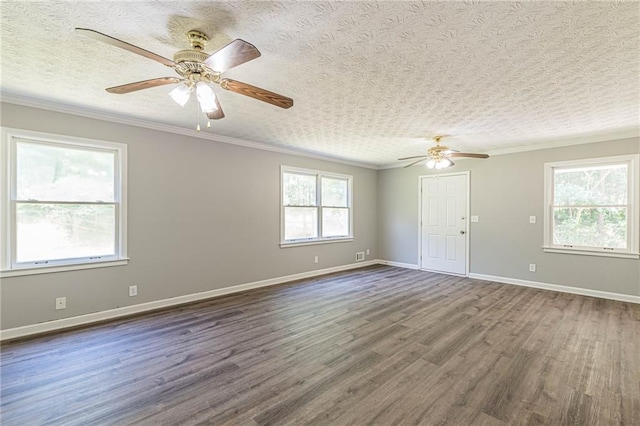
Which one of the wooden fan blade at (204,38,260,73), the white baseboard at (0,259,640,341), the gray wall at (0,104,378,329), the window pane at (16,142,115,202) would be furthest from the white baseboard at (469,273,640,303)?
the window pane at (16,142,115,202)

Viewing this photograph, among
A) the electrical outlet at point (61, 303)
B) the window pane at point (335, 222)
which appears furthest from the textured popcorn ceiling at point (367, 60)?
the window pane at point (335, 222)

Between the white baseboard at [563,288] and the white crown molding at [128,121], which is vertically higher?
the white crown molding at [128,121]

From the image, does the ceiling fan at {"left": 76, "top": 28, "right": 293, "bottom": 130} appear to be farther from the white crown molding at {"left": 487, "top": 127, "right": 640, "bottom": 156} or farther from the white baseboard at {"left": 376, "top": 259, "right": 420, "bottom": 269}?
the white baseboard at {"left": 376, "top": 259, "right": 420, "bottom": 269}

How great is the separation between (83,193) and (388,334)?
390 cm

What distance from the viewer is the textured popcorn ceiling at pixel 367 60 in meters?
1.71

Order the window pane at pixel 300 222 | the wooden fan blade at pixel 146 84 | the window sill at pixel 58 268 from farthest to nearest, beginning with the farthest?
1. the window pane at pixel 300 222
2. the window sill at pixel 58 268
3. the wooden fan blade at pixel 146 84

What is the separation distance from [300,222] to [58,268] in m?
3.60

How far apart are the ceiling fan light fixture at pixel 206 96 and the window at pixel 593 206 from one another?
212 inches

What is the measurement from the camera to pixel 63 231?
331cm

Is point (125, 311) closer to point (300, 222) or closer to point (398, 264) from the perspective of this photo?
point (300, 222)

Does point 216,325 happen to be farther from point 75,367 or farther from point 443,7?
point 443,7

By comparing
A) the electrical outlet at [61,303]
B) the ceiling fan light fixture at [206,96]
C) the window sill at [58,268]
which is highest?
the ceiling fan light fixture at [206,96]

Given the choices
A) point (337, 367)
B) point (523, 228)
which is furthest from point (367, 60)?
point (523, 228)

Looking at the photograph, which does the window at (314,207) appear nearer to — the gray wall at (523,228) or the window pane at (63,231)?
the gray wall at (523,228)
